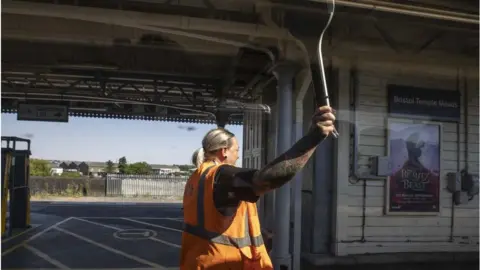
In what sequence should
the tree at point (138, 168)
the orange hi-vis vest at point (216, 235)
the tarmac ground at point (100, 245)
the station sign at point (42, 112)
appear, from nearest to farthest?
the orange hi-vis vest at point (216, 235), the tarmac ground at point (100, 245), the station sign at point (42, 112), the tree at point (138, 168)

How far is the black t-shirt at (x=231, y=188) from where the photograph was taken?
2205mm

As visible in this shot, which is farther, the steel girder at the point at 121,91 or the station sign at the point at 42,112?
the station sign at the point at 42,112

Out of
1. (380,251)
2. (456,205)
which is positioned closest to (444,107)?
(456,205)

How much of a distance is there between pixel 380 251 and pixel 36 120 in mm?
8033

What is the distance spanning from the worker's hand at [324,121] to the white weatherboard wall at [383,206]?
196 inches

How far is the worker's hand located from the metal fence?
21.7m

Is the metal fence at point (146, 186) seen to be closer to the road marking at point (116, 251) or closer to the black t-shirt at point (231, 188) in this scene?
the road marking at point (116, 251)

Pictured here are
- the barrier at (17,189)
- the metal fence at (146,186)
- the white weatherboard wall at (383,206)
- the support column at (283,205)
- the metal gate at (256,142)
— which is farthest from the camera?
the metal fence at (146,186)

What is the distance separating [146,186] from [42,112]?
13041mm

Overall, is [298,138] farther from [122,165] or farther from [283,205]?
[122,165]

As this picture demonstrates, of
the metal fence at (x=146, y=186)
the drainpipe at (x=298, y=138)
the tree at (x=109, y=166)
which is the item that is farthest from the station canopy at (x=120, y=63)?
the tree at (x=109, y=166)

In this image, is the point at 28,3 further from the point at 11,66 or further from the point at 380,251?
the point at 380,251

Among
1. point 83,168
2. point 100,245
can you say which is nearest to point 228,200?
point 100,245

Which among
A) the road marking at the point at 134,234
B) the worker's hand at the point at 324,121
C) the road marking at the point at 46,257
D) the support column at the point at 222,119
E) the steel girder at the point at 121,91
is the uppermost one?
the steel girder at the point at 121,91
